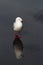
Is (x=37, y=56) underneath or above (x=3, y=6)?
underneath

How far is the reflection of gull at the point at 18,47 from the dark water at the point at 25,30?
0.10 meters

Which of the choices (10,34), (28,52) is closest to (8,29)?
(10,34)

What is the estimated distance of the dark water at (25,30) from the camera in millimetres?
9746

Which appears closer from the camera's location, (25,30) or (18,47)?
(18,47)

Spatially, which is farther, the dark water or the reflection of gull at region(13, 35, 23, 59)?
the reflection of gull at region(13, 35, 23, 59)

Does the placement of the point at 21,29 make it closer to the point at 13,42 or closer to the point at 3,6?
the point at 13,42

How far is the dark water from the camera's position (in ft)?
32.0

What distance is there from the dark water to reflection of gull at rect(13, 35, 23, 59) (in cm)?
10

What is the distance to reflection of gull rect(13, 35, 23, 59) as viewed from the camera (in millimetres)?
9909

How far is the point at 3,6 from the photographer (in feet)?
43.5

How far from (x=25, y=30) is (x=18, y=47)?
1.13 meters

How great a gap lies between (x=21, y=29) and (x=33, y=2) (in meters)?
3.04

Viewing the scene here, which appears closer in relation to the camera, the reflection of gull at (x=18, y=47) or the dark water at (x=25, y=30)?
the dark water at (x=25, y=30)

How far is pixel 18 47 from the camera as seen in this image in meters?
10.4
